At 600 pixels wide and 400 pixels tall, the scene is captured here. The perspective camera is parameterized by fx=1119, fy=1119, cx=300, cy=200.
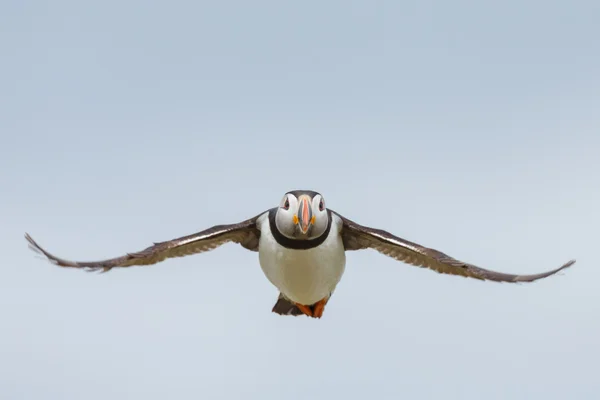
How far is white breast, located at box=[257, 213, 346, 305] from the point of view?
27.4m

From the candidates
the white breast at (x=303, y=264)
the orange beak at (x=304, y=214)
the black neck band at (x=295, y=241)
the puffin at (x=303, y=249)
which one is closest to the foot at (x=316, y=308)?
the puffin at (x=303, y=249)

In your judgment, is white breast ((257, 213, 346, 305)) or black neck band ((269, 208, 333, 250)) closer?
black neck band ((269, 208, 333, 250))

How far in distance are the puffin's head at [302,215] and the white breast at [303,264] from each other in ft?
2.07

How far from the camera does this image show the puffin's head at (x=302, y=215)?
86.2ft

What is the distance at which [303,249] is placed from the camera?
27234 millimetres

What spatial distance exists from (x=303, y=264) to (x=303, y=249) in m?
0.43

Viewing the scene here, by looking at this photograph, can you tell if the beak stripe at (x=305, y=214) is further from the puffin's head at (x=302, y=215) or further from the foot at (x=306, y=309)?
the foot at (x=306, y=309)

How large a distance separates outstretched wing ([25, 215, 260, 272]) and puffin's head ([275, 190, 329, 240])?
2.54 meters

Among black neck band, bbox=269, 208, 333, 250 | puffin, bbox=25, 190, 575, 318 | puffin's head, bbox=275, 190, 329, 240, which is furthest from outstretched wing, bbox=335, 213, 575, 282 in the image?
puffin's head, bbox=275, 190, 329, 240

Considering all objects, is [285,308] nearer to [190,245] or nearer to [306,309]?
[306,309]

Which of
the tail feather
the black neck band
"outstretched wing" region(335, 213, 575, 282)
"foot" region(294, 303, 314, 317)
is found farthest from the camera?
the tail feather

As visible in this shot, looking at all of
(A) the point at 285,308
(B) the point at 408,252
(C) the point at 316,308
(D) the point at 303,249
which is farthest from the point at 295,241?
(A) the point at 285,308

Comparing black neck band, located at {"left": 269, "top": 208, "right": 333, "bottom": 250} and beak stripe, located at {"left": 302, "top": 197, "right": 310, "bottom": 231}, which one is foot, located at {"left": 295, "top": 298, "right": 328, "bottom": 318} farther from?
beak stripe, located at {"left": 302, "top": 197, "right": 310, "bottom": 231}

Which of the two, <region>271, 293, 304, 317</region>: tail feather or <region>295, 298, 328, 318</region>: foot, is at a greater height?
<region>271, 293, 304, 317</region>: tail feather
